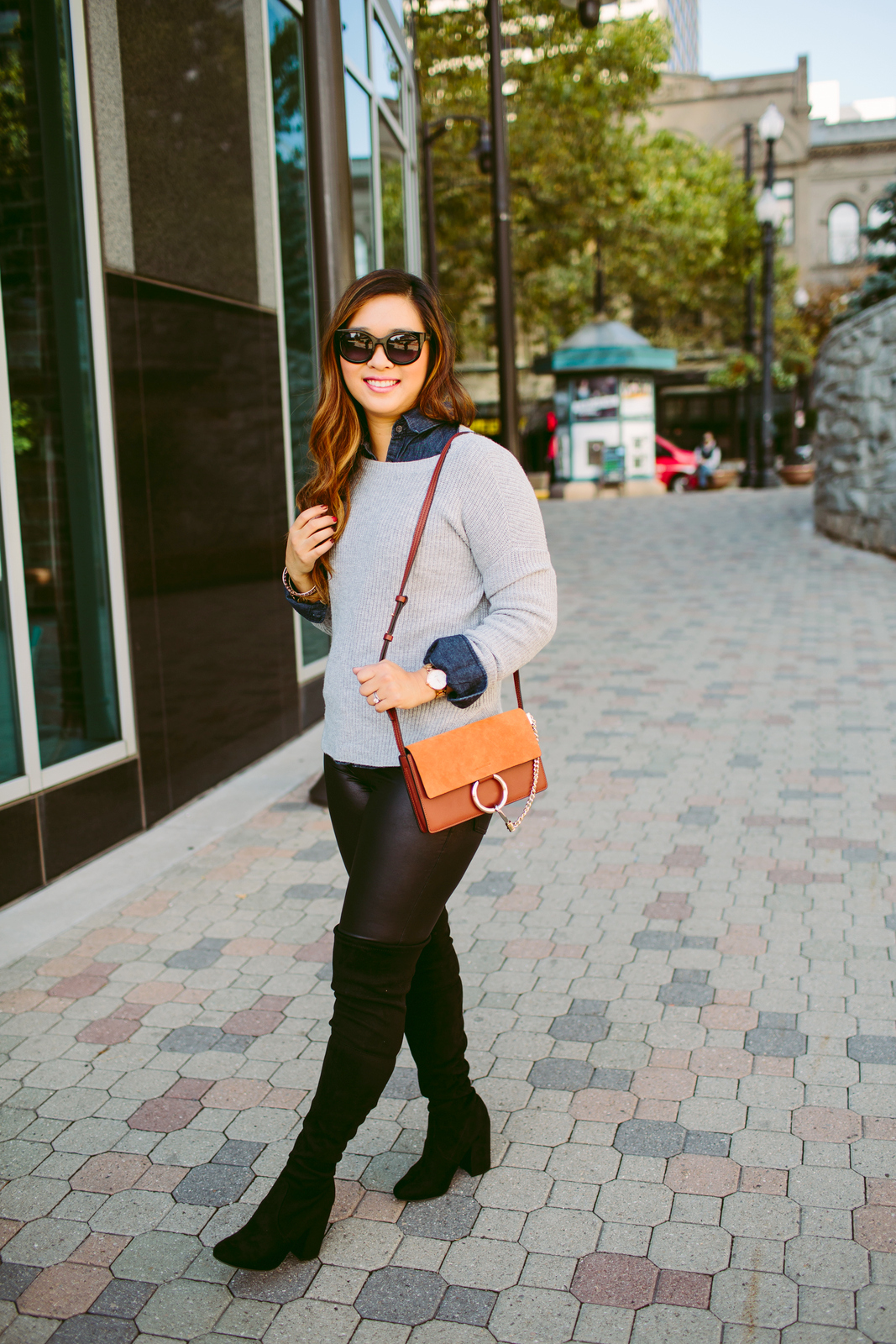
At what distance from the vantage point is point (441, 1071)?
8.81ft

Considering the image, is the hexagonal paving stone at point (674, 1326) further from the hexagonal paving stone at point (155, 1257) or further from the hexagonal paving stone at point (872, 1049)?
the hexagonal paving stone at point (872, 1049)

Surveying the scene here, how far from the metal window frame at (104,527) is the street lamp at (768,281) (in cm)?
1998

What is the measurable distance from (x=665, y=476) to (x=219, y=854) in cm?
2800

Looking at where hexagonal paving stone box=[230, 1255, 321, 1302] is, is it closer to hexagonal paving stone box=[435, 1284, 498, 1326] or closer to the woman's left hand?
hexagonal paving stone box=[435, 1284, 498, 1326]

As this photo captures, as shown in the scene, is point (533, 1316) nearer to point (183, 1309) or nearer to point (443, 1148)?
A: point (443, 1148)

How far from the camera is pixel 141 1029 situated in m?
3.62

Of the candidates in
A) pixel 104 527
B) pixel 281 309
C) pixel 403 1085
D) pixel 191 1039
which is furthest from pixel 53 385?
pixel 403 1085

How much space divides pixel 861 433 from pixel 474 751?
13421mm

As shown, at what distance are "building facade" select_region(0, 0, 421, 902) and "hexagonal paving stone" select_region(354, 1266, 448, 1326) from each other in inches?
104

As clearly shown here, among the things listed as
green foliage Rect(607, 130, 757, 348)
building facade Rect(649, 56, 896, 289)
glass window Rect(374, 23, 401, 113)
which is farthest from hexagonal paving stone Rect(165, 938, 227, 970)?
building facade Rect(649, 56, 896, 289)

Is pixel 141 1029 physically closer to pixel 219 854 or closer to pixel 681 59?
pixel 219 854

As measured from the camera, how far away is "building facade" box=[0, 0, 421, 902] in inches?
197

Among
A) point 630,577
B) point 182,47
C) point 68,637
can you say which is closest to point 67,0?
point 182,47

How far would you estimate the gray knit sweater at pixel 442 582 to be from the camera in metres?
2.33
